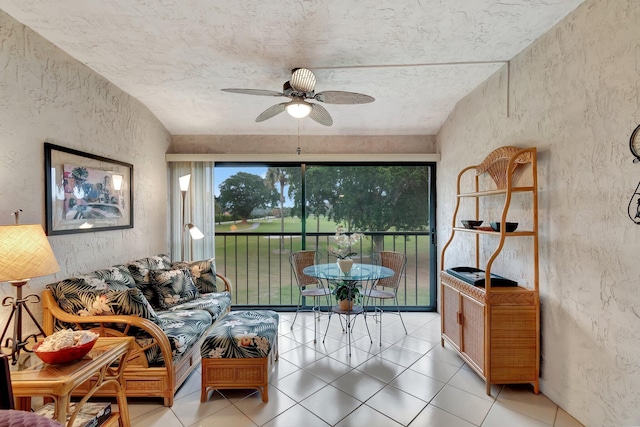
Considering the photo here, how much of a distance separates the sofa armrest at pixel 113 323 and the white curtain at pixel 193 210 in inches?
72.7

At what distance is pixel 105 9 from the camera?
1.79m

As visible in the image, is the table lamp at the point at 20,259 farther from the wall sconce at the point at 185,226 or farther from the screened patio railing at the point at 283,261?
the screened patio railing at the point at 283,261

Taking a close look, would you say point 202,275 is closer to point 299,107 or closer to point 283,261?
point 283,261

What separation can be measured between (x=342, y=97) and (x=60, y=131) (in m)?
2.16

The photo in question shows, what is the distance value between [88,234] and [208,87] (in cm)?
171

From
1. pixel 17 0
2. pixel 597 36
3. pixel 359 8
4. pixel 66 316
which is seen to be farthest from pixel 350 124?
pixel 66 316

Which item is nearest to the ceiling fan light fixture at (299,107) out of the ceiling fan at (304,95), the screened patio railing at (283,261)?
the ceiling fan at (304,95)

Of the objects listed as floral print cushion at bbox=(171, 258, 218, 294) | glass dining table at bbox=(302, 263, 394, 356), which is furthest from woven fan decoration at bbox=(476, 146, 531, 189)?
floral print cushion at bbox=(171, 258, 218, 294)

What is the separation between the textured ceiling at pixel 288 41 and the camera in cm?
178

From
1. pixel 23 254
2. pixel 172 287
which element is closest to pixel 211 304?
pixel 172 287

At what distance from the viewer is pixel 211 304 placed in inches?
112

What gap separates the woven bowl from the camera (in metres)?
1.41

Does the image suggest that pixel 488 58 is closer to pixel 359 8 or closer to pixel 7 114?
pixel 359 8

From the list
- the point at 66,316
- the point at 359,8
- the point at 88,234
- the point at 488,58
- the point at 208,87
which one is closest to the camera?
the point at 359,8
